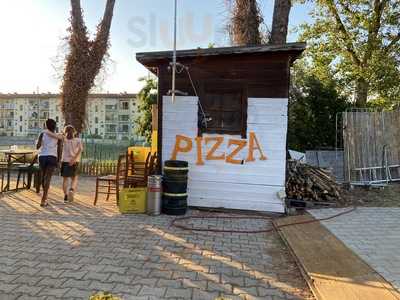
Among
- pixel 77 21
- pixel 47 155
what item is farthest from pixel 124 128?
pixel 47 155

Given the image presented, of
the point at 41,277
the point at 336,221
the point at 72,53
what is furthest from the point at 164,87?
the point at 72,53

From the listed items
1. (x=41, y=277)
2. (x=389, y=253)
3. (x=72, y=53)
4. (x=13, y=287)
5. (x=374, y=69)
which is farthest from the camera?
(x=374, y=69)

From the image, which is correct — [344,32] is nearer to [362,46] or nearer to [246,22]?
[362,46]

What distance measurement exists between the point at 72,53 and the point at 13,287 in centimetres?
1122

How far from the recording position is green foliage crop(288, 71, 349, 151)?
15273 mm

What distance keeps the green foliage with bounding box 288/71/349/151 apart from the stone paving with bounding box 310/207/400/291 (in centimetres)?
706

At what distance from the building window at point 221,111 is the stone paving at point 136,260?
1.98m

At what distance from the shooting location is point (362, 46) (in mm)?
18891

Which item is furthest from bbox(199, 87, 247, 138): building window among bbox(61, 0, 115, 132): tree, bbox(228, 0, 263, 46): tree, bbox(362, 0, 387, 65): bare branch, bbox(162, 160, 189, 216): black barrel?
bbox(362, 0, 387, 65): bare branch

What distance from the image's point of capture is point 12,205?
8.06 meters

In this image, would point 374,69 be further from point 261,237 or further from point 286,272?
point 286,272

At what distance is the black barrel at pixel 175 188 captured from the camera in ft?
Result: 24.3

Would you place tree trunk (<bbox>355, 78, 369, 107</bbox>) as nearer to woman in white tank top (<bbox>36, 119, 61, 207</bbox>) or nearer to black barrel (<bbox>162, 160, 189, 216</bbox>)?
black barrel (<bbox>162, 160, 189, 216</bbox>)

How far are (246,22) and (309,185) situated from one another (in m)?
5.97
